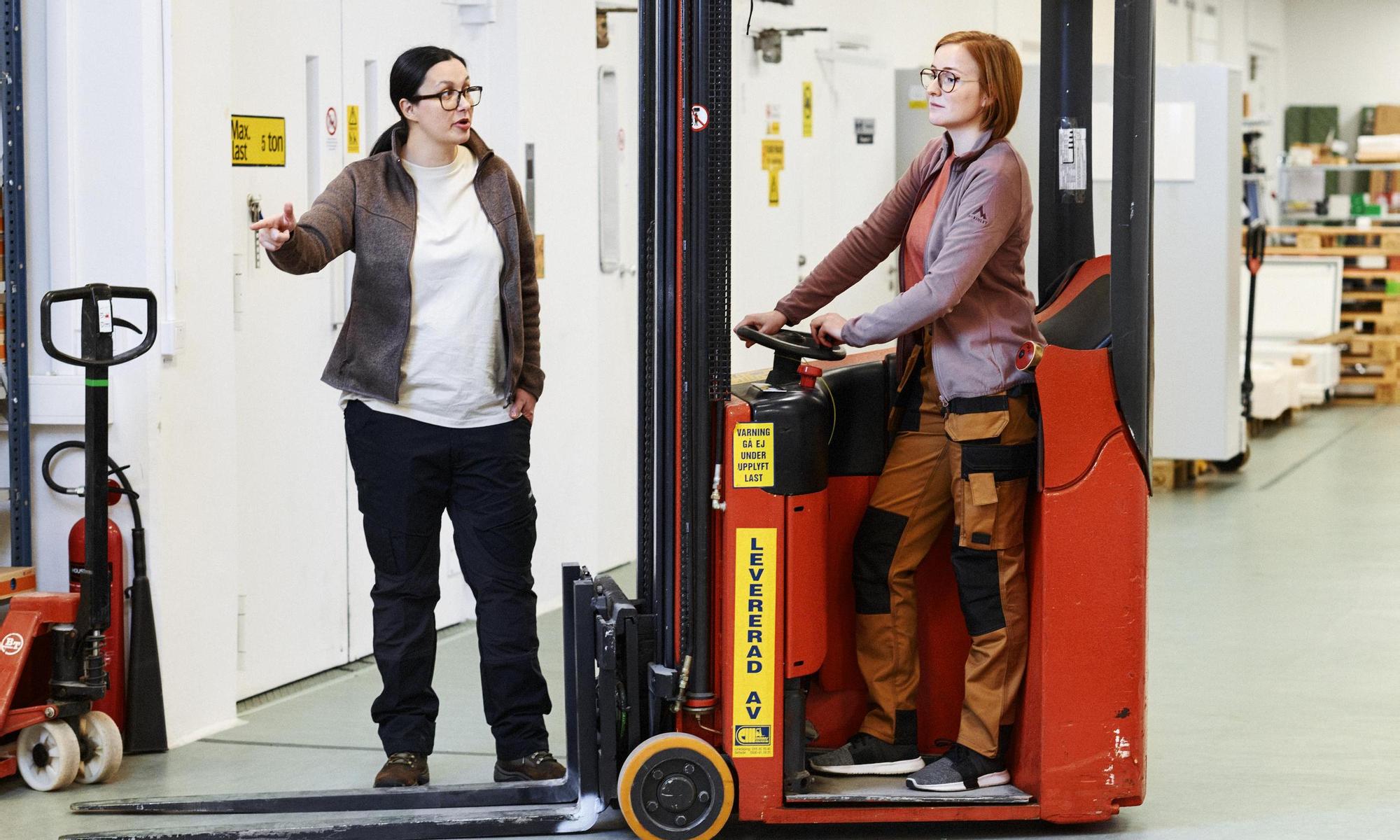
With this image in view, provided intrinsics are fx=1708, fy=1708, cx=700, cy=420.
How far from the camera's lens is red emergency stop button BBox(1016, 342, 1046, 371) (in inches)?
143

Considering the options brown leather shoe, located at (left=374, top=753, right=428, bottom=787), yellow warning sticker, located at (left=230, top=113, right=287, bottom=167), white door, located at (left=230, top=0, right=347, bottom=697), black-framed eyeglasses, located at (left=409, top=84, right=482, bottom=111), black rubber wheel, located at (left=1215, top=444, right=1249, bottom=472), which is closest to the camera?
black-framed eyeglasses, located at (left=409, top=84, right=482, bottom=111)

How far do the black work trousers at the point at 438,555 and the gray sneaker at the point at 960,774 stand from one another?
97cm

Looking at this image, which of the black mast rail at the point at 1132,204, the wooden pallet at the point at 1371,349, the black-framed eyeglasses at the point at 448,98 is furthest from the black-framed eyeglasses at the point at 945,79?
the wooden pallet at the point at 1371,349

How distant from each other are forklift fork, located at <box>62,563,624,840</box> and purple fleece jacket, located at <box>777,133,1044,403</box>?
32.2 inches

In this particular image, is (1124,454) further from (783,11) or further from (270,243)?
(783,11)

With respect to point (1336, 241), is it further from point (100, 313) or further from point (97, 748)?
point (97, 748)

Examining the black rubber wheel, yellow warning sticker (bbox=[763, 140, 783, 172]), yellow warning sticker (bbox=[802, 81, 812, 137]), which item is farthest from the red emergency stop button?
the black rubber wheel

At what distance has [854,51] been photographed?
31.6 ft

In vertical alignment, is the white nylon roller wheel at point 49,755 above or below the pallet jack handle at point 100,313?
below

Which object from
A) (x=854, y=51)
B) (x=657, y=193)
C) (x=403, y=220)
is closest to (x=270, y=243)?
(x=403, y=220)

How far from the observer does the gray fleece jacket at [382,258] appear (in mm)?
3928

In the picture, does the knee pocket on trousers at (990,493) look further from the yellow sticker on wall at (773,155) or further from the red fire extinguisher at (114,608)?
the yellow sticker on wall at (773,155)

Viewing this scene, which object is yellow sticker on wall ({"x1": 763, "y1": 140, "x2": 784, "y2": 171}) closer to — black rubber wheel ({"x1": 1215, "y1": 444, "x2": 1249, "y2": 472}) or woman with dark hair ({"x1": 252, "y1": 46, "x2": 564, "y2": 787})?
black rubber wheel ({"x1": 1215, "y1": 444, "x2": 1249, "y2": 472})

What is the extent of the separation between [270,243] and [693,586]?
45.4 inches
